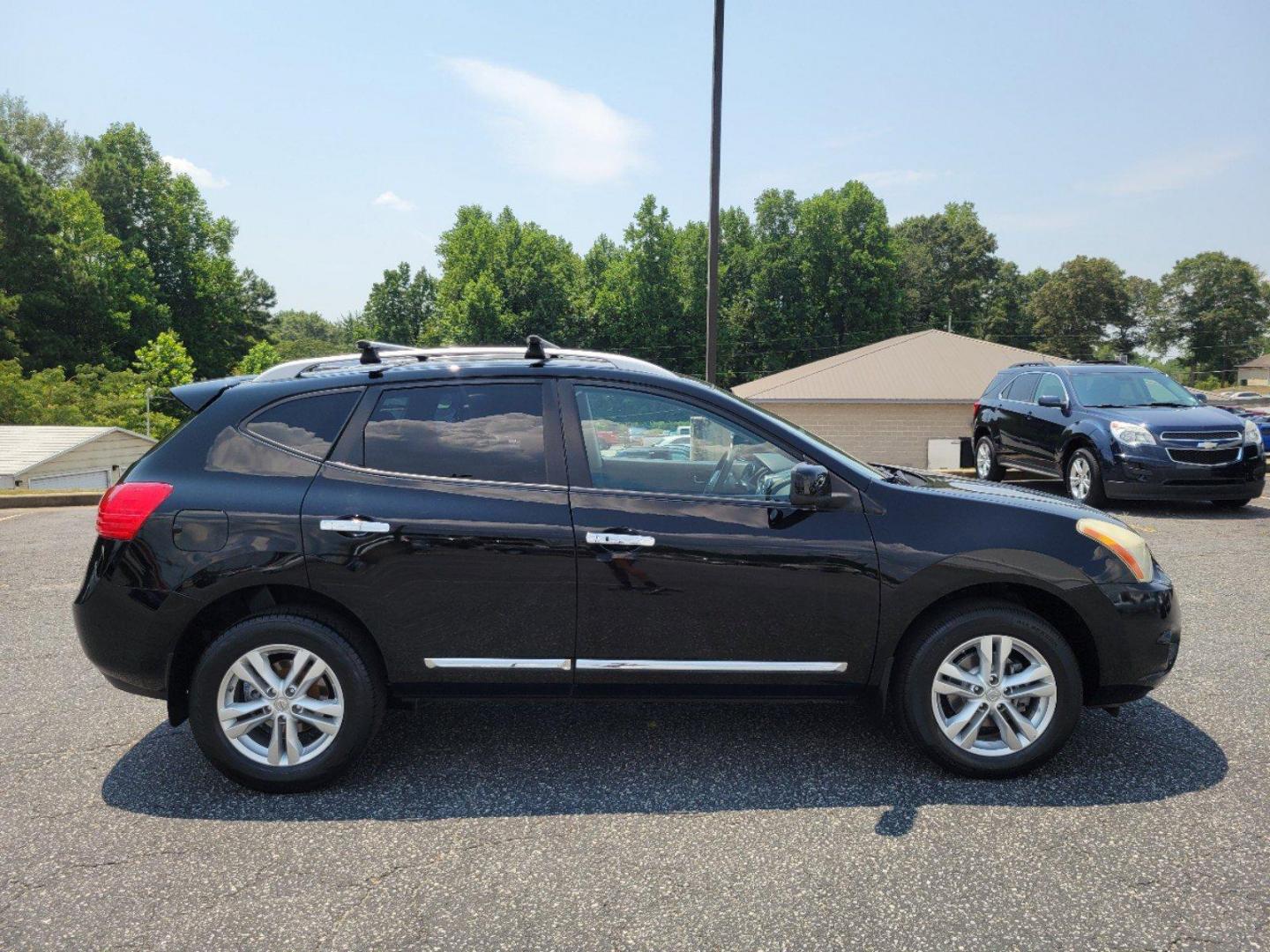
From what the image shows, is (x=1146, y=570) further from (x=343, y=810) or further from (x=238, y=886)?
(x=238, y=886)

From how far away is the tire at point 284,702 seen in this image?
11.4ft

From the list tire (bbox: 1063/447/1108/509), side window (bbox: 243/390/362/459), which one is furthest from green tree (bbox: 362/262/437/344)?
side window (bbox: 243/390/362/459)

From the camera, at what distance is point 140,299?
229ft

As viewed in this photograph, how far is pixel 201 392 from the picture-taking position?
3.83m

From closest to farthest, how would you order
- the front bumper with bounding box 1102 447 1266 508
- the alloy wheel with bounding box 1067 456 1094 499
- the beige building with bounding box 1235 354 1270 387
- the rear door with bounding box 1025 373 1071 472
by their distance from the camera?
the front bumper with bounding box 1102 447 1266 508 < the alloy wheel with bounding box 1067 456 1094 499 < the rear door with bounding box 1025 373 1071 472 < the beige building with bounding box 1235 354 1270 387

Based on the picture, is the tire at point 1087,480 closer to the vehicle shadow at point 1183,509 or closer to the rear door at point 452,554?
the vehicle shadow at point 1183,509

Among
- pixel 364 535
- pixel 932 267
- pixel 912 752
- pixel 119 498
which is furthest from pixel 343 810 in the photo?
pixel 932 267

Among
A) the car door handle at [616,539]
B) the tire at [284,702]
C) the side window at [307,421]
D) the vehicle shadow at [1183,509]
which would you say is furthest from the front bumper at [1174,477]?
the tire at [284,702]

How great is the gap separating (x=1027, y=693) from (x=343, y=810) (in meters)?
2.68

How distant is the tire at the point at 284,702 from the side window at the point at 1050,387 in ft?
33.3

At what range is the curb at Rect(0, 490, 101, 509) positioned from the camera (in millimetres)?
12078

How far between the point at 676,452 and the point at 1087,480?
326 inches

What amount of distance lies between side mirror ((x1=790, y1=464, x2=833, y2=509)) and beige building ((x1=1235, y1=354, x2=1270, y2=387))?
11560 centimetres

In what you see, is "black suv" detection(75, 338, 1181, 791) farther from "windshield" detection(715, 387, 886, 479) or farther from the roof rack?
the roof rack
